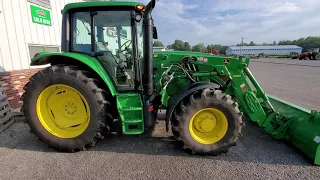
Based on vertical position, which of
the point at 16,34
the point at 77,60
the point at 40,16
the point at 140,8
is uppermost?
the point at 40,16

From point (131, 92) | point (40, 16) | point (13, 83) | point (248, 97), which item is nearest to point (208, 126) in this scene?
point (248, 97)

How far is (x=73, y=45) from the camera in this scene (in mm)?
Result: 3316

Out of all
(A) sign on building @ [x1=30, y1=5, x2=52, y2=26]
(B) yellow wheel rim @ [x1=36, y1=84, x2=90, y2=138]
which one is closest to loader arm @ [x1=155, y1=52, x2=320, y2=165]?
(B) yellow wheel rim @ [x1=36, y1=84, x2=90, y2=138]

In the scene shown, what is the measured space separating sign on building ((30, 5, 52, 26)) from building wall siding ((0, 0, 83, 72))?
4.7 inches

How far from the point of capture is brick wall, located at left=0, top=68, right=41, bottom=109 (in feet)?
16.6

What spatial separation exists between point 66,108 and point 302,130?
383 centimetres

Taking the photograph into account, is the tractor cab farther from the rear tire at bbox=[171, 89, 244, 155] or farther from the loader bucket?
the loader bucket

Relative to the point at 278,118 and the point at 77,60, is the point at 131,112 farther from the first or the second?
the point at 278,118

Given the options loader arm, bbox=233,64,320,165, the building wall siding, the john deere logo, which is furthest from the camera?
the john deere logo

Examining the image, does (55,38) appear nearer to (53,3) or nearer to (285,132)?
(53,3)

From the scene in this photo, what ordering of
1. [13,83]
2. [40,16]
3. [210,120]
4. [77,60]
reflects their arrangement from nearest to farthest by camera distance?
1. [210,120]
2. [77,60]
3. [13,83]
4. [40,16]

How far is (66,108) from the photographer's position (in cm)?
328

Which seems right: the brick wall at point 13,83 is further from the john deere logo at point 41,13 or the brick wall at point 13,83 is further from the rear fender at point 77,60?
the rear fender at point 77,60

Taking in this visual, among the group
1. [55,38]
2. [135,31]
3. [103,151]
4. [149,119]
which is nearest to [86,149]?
[103,151]
